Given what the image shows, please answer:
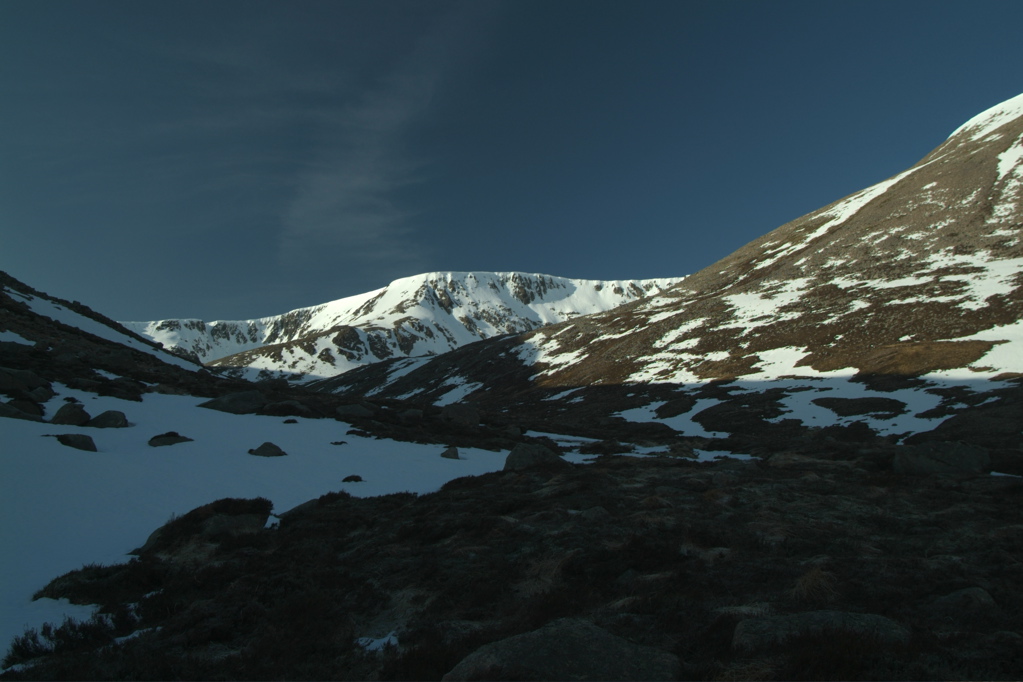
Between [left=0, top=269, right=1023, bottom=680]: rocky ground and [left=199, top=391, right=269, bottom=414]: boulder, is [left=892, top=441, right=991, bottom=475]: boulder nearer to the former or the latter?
[left=0, top=269, right=1023, bottom=680]: rocky ground

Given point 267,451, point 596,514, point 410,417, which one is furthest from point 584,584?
point 410,417

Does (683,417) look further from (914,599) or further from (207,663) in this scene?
(207,663)

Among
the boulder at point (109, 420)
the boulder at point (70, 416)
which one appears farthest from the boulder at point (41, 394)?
the boulder at point (109, 420)

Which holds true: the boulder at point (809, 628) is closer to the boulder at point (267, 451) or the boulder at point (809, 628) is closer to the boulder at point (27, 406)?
the boulder at point (267, 451)

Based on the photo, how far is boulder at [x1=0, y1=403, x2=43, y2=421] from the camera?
19.5 metres

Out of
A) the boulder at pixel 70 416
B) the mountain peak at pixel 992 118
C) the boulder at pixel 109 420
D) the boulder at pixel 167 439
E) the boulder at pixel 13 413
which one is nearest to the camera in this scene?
the boulder at pixel 13 413

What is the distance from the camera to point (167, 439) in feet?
71.1

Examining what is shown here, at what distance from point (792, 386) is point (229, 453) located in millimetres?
52037

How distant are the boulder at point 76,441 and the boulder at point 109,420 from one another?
3.58 meters

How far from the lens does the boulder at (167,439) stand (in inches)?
832

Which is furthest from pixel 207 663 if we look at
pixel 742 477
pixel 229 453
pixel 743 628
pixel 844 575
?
pixel 742 477

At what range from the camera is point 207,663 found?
321 inches

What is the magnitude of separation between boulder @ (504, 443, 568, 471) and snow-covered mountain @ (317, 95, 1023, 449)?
26.6 meters

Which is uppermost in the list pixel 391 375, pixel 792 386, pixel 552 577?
pixel 391 375
